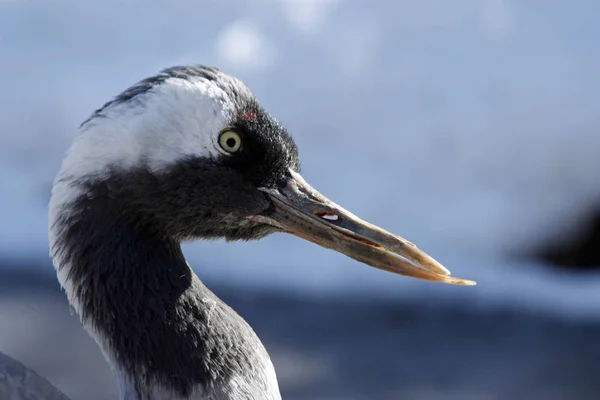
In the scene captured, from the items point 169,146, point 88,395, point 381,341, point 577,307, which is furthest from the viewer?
point 577,307

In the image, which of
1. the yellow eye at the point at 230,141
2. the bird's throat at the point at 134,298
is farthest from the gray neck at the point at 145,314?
the yellow eye at the point at 230,141

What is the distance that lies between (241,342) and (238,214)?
230mm

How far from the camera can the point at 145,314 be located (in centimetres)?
148

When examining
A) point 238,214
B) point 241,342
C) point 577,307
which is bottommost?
point 241,342

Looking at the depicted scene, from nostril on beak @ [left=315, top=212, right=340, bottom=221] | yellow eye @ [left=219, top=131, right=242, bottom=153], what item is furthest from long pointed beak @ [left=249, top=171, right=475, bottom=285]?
yellow eye @ [left=219, top=131, right=242, bottom=153]

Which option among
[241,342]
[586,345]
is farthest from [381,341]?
[241,342]

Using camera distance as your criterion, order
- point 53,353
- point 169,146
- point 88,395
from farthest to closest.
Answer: point 53,353
point 88,395
point 169,146

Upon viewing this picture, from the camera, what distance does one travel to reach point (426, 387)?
12.0ft

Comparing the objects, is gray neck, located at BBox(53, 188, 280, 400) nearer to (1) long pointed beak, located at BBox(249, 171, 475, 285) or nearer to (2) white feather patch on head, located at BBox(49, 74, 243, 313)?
(2) white feather patch on head, located at BBox(49, 74, 243, 313)

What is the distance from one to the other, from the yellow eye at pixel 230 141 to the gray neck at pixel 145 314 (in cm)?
20

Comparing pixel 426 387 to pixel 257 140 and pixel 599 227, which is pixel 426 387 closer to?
pixel 599 227

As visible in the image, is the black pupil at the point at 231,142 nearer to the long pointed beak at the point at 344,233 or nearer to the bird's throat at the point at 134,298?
the long pointed beak at the point at 344,233

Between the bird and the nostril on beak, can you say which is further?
the nostril on beak

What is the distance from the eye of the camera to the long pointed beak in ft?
5.05
